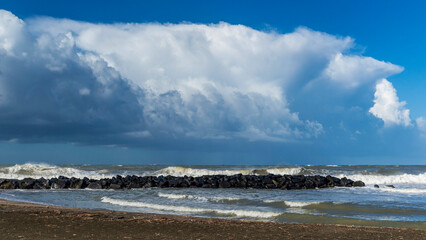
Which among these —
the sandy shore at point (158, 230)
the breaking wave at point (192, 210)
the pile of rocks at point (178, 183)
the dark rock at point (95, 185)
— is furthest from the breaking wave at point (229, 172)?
the sandy shore at point (158, 230)

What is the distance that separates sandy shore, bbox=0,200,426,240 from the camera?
8977 mm

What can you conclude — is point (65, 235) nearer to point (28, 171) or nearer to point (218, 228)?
point (218, 228)

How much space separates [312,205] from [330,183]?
14223 millimetres

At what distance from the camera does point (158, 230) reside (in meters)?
9.74

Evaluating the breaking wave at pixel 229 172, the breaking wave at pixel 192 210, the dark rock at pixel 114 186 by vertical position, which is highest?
the breaking wave at pixel 229 172

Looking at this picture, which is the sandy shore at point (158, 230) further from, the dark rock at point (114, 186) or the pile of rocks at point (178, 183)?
the pile of rocks at point (178, 183)

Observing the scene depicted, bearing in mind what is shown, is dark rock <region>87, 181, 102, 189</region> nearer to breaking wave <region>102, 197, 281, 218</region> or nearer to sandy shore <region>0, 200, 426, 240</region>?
breaking wave <region>102, 197, 281, 218</region>

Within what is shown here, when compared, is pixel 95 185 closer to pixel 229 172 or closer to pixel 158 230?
pixel 158 230

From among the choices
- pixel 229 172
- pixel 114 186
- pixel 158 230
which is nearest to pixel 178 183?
pixel 114 186

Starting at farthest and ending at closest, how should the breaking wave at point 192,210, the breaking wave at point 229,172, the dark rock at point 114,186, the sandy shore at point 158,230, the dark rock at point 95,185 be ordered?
the breaking wave at point 229,172
the dark rock at point 95,185
the dark rock at point 114,186
the breaking wave at point 192,210
the sandy shore at point 158,230

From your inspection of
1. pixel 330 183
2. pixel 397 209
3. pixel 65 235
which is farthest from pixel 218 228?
A: pixel 330 183

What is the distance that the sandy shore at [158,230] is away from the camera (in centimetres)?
898

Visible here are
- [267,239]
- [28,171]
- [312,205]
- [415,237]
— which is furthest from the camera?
[28,171]

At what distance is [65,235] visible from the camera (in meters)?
8.87
